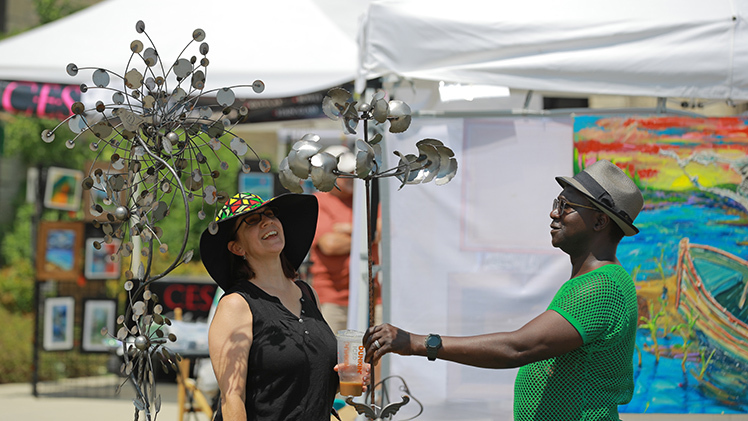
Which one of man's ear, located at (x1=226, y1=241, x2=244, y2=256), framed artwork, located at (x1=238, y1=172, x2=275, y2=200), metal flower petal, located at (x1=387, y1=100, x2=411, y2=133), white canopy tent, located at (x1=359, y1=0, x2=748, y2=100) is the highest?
white canopy tent, located at (x1=359, y1=0, x2=748, y2=100)

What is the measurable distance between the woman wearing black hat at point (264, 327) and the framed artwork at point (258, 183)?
17.8 feet

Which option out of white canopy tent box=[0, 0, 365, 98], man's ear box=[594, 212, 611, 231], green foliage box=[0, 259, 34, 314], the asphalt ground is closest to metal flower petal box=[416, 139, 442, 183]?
man's ear box=[594, 212, 611, 231]

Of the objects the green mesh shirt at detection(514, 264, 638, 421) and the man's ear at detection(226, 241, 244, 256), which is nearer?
the green mesh shirt at detection(514, 264, 638, 421)

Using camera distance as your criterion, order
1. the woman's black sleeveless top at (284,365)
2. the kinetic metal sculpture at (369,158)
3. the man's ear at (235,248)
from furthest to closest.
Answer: the man's ear at (235,248) → the woman's black sleeveless top at (284,365) → the kinetic metal sculpture at (369,158)

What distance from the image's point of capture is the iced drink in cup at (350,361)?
2.32m

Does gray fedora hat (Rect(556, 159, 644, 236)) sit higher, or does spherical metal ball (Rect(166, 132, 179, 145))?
spherical metal ball (Rect(166, 132, 179, 145))

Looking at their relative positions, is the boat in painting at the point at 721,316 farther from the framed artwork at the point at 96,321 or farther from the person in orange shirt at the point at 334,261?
the framed artwork at the point at 96,321

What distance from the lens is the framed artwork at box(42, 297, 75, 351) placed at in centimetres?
731

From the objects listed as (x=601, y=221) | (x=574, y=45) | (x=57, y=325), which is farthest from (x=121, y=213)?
(x=57, y=325)

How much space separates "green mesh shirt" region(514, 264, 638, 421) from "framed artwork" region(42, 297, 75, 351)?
19.6 ft

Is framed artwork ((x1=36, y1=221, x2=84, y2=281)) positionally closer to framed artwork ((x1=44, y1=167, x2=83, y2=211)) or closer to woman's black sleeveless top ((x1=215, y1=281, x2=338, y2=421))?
framed artwork ((x1=44, y1=167, x2=83, y2=211))

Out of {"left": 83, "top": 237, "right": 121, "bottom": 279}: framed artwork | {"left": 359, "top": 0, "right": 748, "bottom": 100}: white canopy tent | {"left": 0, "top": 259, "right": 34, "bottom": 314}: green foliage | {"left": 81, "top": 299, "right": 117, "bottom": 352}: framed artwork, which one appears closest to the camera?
{"left": 359, "top": 0, "right": 748, "bottom": 100}: white canopy tent

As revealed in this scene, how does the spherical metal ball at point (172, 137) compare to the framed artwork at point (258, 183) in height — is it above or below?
below

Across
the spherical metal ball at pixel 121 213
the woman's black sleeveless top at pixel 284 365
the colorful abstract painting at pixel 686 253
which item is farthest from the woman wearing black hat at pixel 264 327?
the colorful abstract painting at pixel 686 253
